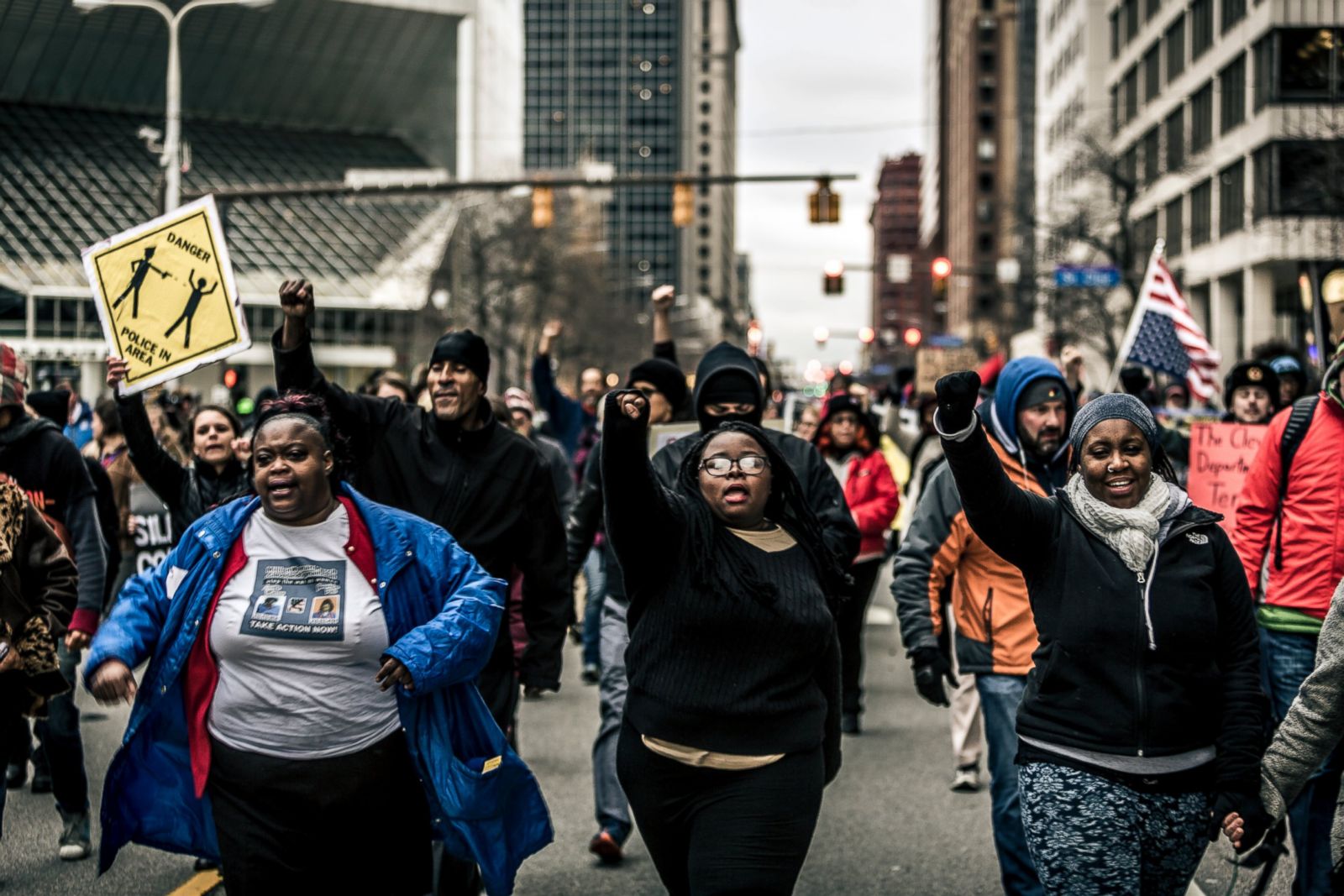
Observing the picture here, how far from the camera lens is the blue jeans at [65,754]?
659 centimetres

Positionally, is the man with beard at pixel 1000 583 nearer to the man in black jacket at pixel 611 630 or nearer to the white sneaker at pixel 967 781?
the man in black jacket at pixel 611 630

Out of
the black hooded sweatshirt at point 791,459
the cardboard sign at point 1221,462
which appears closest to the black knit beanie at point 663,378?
the black hooded sweatshirt at point 791,459

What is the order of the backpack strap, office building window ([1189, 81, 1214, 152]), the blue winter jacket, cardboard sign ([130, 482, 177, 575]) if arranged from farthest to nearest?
1. office building window ([1189, 81, 1214, 152])
2. cardboard sign ([130, 482, 177, 575])
3. the backpack strap
4. the blue winter jacket

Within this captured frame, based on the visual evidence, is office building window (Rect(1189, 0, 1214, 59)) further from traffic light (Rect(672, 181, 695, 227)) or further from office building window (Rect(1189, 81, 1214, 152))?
traffic light (Rect(672, 181, 695, 227))

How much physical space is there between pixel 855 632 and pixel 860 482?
1166 mm

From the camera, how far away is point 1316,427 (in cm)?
527

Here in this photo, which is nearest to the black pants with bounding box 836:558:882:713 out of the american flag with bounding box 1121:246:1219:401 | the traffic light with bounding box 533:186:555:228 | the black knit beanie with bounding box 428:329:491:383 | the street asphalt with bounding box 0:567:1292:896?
the street asphalt with bounding box 0:567:1292:896

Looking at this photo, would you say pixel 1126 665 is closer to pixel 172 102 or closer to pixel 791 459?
pixel 791 459

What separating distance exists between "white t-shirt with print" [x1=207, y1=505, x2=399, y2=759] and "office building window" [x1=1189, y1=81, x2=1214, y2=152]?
1781 inches

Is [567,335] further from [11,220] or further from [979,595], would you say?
[979,595]

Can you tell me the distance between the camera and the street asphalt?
6.19m

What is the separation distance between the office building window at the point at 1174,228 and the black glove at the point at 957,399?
4864 cm

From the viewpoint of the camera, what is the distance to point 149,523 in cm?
954

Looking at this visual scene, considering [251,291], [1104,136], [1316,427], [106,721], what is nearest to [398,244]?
[251,291]
